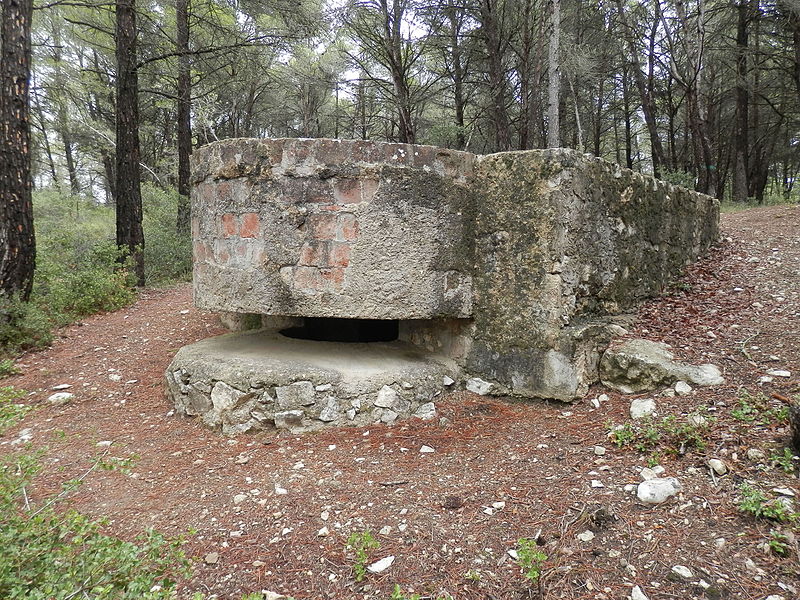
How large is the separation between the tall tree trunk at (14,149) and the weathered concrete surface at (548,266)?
498 cm

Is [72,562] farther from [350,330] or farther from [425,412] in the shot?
[350,330]

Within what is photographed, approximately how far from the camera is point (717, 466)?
2.13 m

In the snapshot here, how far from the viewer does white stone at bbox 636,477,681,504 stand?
2025 millimetres

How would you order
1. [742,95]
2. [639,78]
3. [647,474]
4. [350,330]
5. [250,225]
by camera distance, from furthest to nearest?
[639,78]
[742,95]
[350,330]
[250,225]
[647,474]

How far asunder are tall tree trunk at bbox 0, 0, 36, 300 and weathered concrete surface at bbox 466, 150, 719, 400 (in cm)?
498

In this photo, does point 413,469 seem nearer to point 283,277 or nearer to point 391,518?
point 391,518

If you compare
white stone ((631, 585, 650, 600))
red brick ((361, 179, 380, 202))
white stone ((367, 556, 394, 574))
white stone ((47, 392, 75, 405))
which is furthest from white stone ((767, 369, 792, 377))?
white stone ((47, 392, 75, 405))

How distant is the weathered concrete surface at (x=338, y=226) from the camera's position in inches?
120

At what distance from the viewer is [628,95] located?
1575 cm

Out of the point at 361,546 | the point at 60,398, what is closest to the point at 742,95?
the point at 361,546

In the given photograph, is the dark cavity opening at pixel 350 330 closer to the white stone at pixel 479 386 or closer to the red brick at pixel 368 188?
the white stone at pixel 479 386

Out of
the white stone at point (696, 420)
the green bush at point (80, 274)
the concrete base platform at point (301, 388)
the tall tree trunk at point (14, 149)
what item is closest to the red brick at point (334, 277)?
the concrete base platform at point (301, 388)

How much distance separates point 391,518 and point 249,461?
1.05m

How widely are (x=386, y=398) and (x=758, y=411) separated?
210cm
